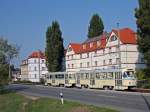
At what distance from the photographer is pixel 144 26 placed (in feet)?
171

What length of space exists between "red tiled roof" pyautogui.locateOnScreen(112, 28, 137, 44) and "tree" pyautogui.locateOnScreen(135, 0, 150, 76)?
100 ft

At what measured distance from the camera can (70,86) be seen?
236ft

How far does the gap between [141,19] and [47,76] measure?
35.0m

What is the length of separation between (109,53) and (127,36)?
17.8 feet

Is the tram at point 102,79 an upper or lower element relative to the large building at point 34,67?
lower

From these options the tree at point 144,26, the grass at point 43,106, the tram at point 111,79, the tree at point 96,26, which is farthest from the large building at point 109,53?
the grass at point 43,106

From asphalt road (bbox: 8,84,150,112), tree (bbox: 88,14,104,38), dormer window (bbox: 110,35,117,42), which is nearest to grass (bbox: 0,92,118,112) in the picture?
asphalt road (bbox: 8,84,150,112)

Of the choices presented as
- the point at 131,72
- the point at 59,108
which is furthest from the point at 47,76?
the point at 59,108

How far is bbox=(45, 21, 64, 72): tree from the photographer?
4097 inches

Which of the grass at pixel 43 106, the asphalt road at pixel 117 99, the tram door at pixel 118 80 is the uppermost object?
the tram door at pixel 118 80

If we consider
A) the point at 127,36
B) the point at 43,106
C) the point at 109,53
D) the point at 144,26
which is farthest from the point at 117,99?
the point at 109,53

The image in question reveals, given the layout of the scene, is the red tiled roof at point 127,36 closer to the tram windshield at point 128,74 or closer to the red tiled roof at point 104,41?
the red tiled roof at point 104,41

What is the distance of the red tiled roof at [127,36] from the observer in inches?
3332

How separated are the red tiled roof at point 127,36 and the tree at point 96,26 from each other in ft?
69.7
